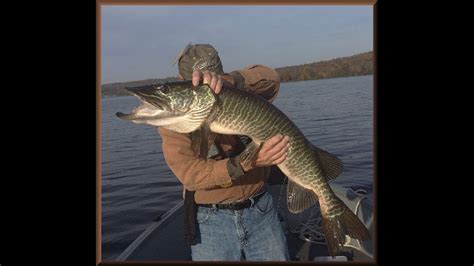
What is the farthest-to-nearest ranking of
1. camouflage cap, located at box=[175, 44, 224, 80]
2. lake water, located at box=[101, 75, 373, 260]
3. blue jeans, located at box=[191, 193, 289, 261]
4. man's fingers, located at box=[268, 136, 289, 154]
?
lake water, located at box=[101, 75, 373, 260] < camouflage cap, located at box=[175, 44, 224, 80] < blue jeans, located at box=[191, 193, 289, 261] < man's fingers, located at box=[268, 136, 289, 154]

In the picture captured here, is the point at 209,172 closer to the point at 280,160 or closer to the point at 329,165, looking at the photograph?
the point at 280,160

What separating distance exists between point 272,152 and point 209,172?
447mm

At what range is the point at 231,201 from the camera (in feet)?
8.90

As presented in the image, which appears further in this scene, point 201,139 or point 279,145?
point 279,145

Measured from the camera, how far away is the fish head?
8.05ft

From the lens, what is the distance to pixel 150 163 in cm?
1372

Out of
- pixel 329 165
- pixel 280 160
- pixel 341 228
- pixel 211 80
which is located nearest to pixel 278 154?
pixel 280 160

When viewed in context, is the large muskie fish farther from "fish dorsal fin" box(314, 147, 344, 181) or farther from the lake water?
the lake water

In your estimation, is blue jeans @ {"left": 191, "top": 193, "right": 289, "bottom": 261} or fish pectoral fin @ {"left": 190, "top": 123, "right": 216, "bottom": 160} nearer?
fish pectoral fin @ {"left": 190, "top": 123, "right": 216, "bottom": 160}

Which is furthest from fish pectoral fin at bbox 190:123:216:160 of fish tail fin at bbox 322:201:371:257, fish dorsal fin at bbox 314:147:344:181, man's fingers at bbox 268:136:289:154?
fish tail fin at bbox 322:201:371:257

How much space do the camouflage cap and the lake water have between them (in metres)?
0.57
